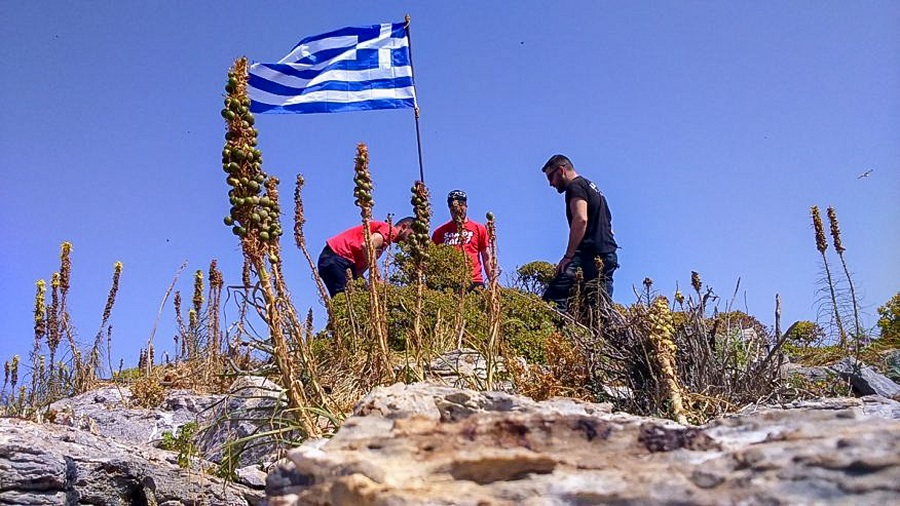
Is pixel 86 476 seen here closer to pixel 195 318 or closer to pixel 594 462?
pixel 594 462

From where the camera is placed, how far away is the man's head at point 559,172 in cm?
832

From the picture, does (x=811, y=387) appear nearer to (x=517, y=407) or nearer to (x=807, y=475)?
(x=517, y=407)

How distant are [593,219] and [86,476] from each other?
6.04 meters

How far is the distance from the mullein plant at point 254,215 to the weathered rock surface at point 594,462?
1047 mm

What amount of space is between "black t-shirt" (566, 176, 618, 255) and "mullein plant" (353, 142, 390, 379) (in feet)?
14.8

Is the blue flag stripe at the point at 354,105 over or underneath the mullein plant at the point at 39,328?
over

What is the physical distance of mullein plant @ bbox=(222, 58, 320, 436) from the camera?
269cm

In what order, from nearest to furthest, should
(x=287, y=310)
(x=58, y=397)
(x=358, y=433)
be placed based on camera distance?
(x=358, y=433)
(x=287, y=310)
(x=58, y=397)

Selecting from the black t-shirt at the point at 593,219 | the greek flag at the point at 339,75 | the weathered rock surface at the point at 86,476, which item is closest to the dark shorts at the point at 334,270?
the greek flag at the point at 339,75

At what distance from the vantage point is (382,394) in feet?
6.64

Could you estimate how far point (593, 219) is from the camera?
26.5 ft

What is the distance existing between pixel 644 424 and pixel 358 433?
25.1 inches

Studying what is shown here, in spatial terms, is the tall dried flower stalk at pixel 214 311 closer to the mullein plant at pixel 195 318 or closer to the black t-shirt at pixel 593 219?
the mullein plant at pixel 195 318

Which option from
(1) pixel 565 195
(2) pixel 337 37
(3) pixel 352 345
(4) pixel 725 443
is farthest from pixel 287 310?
(2) pixel 337 37
